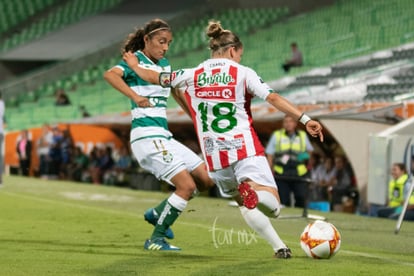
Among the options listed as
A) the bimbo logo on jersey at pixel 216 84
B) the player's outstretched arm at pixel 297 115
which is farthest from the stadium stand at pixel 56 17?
the player's outstretched arm at pixel 297 115

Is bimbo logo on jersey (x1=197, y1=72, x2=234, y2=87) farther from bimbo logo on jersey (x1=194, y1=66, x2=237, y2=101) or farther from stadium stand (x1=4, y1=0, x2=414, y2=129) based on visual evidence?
stadium stand (x1=4, y1=0, x2=414, y2=129)

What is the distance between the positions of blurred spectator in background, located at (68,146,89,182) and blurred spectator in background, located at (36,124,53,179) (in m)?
1.13

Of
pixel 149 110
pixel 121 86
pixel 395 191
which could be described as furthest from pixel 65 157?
pixel 121 86

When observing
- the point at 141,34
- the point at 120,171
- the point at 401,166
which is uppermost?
the point at 141,34

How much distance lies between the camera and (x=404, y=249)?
10.8 metres

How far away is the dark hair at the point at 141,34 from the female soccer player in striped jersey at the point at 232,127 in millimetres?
1059

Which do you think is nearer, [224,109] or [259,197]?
[259,197]

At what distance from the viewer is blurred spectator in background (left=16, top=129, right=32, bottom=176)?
104 feet

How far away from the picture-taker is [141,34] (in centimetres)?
991

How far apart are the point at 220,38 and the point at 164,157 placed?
5.07 ft

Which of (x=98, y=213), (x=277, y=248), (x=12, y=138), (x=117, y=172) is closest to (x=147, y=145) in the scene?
(x=277, y=248)

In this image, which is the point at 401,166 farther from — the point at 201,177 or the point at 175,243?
the point at 201,177

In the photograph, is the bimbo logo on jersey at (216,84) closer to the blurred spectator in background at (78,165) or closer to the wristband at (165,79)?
the wristband at (165,79)

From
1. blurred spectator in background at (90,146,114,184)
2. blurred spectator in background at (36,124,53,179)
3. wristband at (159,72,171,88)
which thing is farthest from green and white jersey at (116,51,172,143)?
blurred spectator in background at (36,124,53,179)
